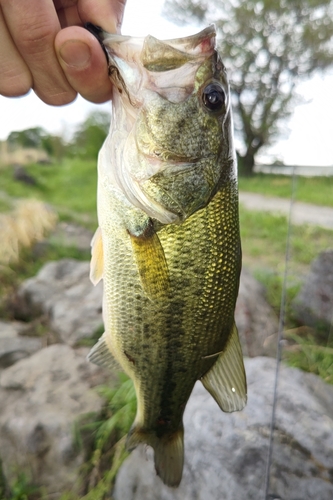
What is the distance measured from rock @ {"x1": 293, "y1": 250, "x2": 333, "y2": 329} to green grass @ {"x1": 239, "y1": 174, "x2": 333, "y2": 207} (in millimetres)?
2006

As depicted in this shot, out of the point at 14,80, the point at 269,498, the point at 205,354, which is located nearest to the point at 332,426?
the point at 269,498

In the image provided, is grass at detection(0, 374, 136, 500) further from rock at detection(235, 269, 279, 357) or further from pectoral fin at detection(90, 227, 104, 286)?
pectoral fin at detection(90, 227, 104, 286)

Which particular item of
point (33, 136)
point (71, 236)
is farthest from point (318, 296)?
point (33, 136)

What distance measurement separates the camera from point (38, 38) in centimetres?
104

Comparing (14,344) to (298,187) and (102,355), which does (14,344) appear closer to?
(102,355)

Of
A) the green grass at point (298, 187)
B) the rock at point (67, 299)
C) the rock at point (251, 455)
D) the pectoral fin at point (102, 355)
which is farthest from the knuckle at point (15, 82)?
the green grass at point (298, 187)

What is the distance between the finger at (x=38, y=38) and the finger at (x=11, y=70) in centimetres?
2

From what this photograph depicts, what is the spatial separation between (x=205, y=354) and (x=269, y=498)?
1133 mm

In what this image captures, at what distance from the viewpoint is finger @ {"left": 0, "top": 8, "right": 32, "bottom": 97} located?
109 cm

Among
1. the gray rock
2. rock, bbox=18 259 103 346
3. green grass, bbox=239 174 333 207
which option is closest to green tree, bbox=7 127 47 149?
green grass, bbox=239 174 333 207

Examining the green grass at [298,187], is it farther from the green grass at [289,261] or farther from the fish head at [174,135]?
the fish head at [174,135]

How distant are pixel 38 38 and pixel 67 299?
3280 millimetres

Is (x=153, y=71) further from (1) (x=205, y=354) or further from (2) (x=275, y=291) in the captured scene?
(2) (x=275, y=291)

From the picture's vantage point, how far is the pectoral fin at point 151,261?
1.16 m
